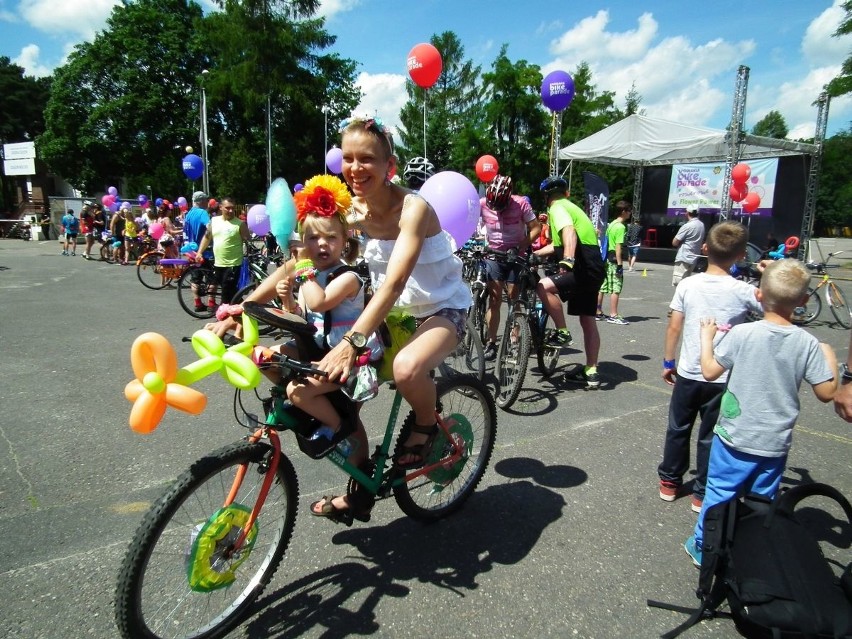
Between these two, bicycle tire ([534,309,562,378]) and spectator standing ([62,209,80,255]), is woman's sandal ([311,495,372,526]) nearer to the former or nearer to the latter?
bicycle tire ([534,309,562,378])

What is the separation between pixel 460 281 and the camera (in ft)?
9.16

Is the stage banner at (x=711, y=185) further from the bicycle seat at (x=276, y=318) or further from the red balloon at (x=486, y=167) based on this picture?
the bicycle seat at (x=276, y=318)

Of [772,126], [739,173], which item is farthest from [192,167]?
[772,126]

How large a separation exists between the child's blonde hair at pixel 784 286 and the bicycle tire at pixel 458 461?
144 cm

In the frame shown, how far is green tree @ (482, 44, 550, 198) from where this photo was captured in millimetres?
32219

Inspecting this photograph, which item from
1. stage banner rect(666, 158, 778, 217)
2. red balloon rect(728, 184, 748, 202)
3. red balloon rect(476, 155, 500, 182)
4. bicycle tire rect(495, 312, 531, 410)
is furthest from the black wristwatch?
stage banner rect(666, 158, 778, 217)

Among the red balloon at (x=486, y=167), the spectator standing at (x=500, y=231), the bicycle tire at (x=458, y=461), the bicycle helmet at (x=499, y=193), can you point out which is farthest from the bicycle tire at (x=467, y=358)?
the red balloon at (x=486, y=167)

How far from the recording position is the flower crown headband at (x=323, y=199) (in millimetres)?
2410

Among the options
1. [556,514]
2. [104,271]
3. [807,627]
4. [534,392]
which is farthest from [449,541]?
[104,271]

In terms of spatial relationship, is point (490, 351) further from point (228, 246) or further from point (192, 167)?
point (192, 167)

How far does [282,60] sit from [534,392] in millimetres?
33378

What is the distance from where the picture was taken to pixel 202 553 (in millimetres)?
2010

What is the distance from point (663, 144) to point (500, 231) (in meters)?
13.1

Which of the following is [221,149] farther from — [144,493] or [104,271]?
[144,493]
